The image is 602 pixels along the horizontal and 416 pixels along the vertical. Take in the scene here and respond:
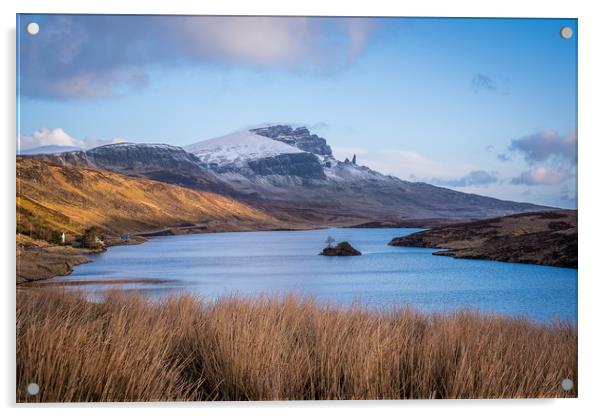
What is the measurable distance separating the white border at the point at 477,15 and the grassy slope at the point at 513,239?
6.4 inches

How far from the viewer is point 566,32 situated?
17.1 ft

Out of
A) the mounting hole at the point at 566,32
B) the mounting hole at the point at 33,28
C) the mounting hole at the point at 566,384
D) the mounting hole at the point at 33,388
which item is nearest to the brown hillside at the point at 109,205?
the mounting hole at the point at 33,28

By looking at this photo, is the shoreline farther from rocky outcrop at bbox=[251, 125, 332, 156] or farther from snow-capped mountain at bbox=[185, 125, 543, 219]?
rocky outcrop at bbox=[251, 125, 332, 156]

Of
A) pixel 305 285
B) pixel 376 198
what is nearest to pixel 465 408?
pixel 305 285

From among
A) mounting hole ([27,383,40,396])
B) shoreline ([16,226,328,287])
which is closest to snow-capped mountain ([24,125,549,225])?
shoreline ([16,226,328,287])

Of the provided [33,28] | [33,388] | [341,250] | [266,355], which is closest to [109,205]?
[33,28]

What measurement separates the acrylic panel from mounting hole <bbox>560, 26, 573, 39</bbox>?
0.5 inches

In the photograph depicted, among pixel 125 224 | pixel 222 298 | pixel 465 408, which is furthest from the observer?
pixel 125 224

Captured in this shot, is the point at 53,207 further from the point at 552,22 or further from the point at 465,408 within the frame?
the point at 552,22

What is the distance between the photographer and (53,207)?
17.0ft

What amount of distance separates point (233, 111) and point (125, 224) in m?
1.31

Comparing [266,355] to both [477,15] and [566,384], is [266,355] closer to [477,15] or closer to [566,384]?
[566,384]

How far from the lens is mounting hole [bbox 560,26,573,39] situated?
520cm
